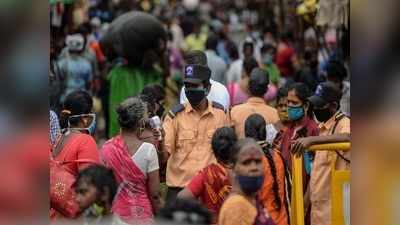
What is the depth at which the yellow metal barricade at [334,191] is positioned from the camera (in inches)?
266

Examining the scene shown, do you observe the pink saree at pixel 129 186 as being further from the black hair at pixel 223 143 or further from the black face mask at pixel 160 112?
the black face mask at pixel 160 112

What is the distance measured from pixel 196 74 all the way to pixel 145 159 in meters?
1.11

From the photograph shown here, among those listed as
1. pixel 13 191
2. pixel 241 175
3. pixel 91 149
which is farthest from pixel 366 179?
pixel 91 149

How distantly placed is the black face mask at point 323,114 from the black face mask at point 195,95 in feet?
2.94

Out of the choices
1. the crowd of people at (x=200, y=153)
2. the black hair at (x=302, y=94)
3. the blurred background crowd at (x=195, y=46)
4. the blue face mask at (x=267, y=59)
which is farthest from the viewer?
the blue face mask at (x=267, y=59)

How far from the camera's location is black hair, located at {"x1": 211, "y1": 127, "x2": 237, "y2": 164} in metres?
6.52

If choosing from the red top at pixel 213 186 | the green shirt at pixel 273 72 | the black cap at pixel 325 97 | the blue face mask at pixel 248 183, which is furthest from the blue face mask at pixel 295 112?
the green shirt at pixel 273 72

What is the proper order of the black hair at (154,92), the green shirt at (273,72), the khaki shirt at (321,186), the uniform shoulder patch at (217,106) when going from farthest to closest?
the green shirt at (273,72), the black hair at (154,92), the uniform shoulder patch at (217,106), the khaki shirt at (321,186)

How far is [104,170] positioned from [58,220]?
0.51 meters

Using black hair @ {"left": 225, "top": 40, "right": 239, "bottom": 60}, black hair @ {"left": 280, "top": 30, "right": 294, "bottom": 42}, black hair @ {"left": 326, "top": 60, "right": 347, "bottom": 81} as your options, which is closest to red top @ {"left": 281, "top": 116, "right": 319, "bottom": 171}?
black hair @ {"left": 326, "top": 60, "right": 347, "bottom": 81}

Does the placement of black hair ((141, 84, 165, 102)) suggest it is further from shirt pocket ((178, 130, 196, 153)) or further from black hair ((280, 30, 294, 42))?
black hair ((280, 30, 294, 42))

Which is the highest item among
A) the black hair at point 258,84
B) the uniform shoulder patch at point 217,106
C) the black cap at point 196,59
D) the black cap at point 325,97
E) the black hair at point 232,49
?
the black hair at point 232,49

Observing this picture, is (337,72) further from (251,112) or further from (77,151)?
(77,151)

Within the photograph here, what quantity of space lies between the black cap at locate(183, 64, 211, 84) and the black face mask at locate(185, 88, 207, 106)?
0.22 ft
